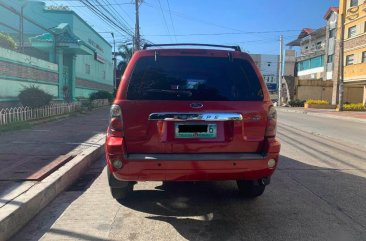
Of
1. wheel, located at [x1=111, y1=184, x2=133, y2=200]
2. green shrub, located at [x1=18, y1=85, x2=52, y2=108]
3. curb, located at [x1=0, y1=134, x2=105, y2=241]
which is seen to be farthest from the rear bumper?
green shrub, located at [x1=18, y1=85, x2=52, y2=108]

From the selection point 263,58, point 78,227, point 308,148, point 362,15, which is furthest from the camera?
point 263,58

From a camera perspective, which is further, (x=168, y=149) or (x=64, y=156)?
(x=64, y=156)

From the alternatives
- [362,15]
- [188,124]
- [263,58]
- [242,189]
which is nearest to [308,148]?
[242,189]

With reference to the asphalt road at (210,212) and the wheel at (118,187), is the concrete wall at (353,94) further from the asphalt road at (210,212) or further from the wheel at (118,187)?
the wheel at (118,187)

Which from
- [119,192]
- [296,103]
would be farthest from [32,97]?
[296,103]

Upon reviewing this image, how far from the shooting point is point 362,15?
3803 cm

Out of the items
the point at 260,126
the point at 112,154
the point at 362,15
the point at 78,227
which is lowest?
the point at 78,227

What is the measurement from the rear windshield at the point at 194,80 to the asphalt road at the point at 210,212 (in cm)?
143

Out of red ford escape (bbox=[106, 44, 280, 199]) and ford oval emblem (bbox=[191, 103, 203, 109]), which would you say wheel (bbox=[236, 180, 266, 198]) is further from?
ford oval emblem (bbox=[191, 103, 203, 109])

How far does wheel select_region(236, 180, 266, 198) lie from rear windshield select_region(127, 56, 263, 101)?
1.34 meters

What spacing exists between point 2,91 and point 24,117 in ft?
4.57

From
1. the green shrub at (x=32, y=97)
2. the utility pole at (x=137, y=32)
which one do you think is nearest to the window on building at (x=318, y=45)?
the utility pole at (x=137, y=32)

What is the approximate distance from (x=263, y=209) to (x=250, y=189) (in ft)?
1.63

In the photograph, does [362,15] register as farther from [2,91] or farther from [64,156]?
[64,156]
